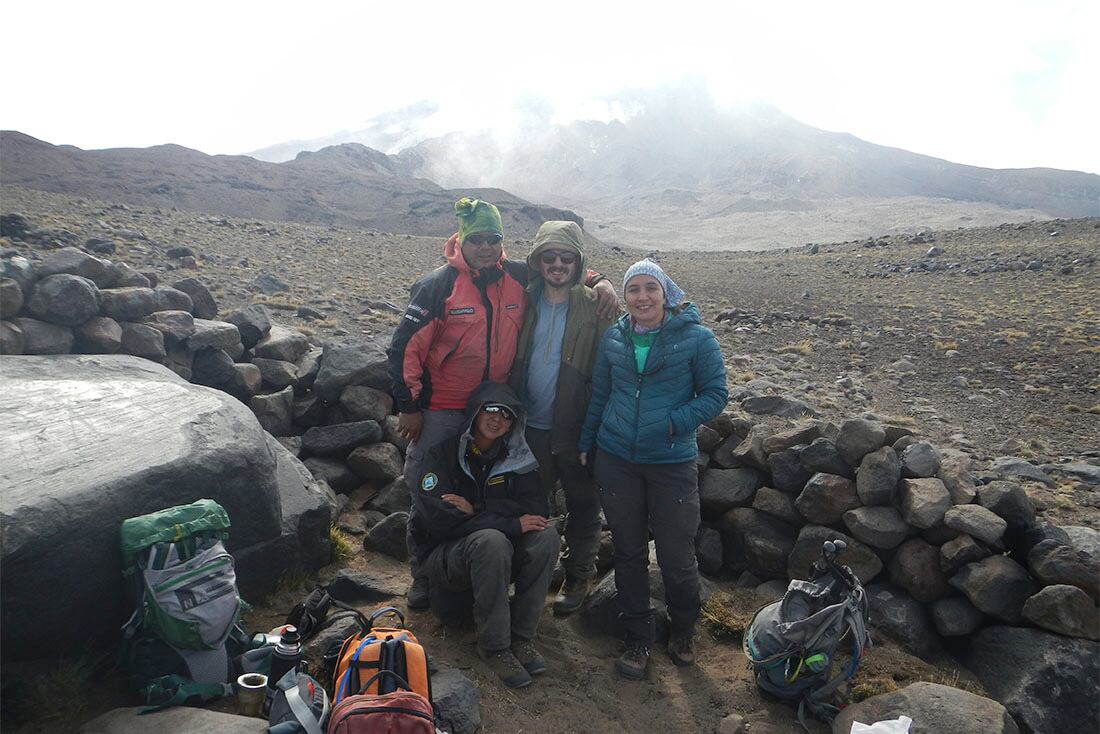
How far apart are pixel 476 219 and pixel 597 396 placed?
5.22 feet

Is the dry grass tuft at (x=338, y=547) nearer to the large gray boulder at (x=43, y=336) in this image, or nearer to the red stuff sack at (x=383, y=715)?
the red stuff sack at (x=383, y=715)

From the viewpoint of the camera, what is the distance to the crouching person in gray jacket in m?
4.59

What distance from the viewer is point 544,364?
5.14 meters

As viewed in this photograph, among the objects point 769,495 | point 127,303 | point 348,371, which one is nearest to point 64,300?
point 127,303

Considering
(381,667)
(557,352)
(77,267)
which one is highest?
(77,267)

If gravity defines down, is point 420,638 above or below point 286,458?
below

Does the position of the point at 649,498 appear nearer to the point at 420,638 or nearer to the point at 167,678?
the point at 420,638

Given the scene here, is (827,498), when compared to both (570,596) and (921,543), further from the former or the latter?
(570,596)

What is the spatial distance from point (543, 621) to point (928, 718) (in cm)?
270

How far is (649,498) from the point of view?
478 centimetres

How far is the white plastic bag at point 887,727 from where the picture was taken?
3711mm

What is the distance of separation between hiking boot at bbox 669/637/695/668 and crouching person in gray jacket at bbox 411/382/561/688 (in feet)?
3.16

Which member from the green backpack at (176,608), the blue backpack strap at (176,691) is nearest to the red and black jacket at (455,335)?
the green backpack at (176,608)

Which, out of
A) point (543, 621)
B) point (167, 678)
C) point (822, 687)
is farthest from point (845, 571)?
point (167, 678)
